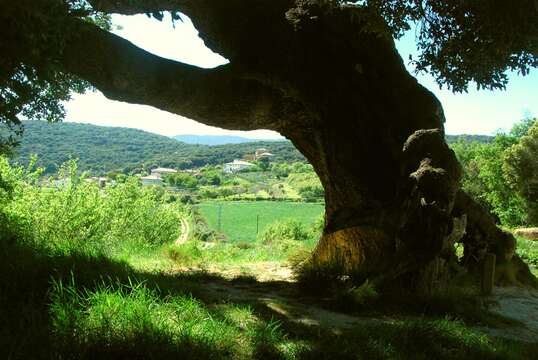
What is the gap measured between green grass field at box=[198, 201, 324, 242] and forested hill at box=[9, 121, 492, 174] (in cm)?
1371

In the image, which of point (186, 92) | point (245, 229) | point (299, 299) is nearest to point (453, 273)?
point (299, 299)

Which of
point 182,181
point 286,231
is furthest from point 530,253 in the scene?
point 182,181

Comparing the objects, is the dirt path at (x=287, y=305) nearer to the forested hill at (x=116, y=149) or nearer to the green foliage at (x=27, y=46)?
the green foliage at (x=27, y=46)

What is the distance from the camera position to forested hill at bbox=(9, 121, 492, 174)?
2618 inches

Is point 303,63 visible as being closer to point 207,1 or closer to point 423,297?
point 207,1

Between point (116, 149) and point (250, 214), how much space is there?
125 feet

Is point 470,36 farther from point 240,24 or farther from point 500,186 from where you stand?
point 500,186

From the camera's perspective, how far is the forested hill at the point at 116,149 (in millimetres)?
66375

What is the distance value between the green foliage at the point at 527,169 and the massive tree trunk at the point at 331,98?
30788 millimetres

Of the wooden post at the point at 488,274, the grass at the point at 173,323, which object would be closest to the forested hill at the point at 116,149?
the wooden post at the point at 488,274

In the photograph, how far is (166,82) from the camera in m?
6.98

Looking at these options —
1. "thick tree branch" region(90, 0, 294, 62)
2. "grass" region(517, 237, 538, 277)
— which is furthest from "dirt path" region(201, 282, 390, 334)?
"grass" region(517, 237, 538, 277)

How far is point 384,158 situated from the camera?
735cm

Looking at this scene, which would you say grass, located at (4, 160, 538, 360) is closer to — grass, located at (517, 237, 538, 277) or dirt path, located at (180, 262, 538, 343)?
dirt path, located at (180, 262, 538, 343)
